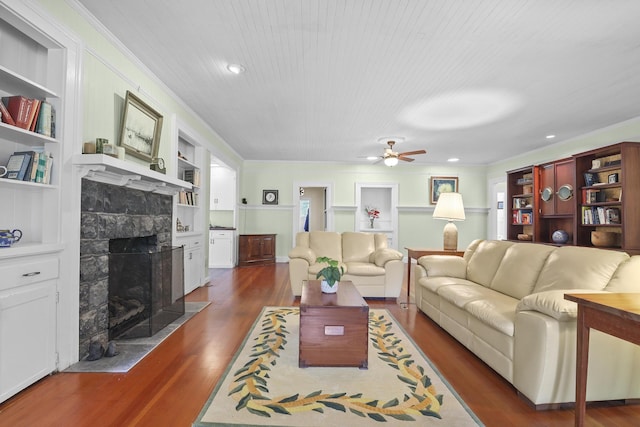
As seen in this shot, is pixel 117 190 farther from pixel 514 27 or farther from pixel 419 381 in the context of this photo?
pixel 514 27

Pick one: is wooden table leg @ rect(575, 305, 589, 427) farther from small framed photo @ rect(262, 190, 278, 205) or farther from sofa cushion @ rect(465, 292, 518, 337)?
small framed photo @ rect(262, 190, 278, 205)

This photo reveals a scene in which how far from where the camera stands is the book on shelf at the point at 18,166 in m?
1.93

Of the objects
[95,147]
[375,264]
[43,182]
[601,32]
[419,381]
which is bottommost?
[419,381]

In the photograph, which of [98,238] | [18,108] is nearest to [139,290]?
[98,238]

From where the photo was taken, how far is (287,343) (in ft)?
8.91

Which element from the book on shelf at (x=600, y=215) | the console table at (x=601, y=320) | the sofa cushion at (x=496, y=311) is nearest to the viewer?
the console table at (x=601, y=320)

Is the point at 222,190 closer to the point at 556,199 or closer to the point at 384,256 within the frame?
the point at 384,256

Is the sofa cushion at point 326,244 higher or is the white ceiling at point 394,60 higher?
the white ceiling at point 394,60

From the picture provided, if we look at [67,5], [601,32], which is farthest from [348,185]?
[67,5]

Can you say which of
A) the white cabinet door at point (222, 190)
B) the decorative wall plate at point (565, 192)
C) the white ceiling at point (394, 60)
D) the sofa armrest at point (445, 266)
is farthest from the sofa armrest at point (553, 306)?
the white cabinet door at point (222, 190)

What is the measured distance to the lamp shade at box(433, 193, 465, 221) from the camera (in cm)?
416

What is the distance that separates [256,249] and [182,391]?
5.20m

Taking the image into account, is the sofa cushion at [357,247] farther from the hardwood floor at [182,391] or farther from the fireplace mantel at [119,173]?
the fireplace mantel at [119,173]

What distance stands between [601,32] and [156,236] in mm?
4533
